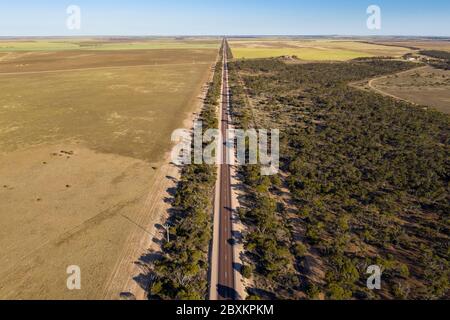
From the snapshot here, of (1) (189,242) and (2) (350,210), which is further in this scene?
(2) (350,210)

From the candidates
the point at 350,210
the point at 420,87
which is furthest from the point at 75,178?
the point at 420,87

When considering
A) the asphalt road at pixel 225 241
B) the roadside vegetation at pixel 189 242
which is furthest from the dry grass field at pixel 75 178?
the asphalt road at pixel 225 241

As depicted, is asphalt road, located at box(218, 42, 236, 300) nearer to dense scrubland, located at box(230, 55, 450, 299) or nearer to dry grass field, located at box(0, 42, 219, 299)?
dense scrubland, located at box(230, 55, 450, 299)

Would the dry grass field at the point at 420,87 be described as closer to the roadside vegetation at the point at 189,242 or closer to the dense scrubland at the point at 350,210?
the dense scrubland at the point at 350,210

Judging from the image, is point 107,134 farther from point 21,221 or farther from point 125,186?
point 21,221

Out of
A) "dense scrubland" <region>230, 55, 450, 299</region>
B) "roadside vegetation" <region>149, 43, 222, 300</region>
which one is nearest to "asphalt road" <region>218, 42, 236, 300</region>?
"roadside vegetation" <region>149, 43, 222, 300</region>

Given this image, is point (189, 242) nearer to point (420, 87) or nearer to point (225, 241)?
point (225, 241)

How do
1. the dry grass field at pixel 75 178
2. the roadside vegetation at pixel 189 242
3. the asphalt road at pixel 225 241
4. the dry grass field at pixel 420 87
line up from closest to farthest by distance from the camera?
the roadside vegetation at pixel 189 242
the asphalt road at pixel 225 241
the dry grass field at pixel 75 178
the dry grass field at pixel 420 87
